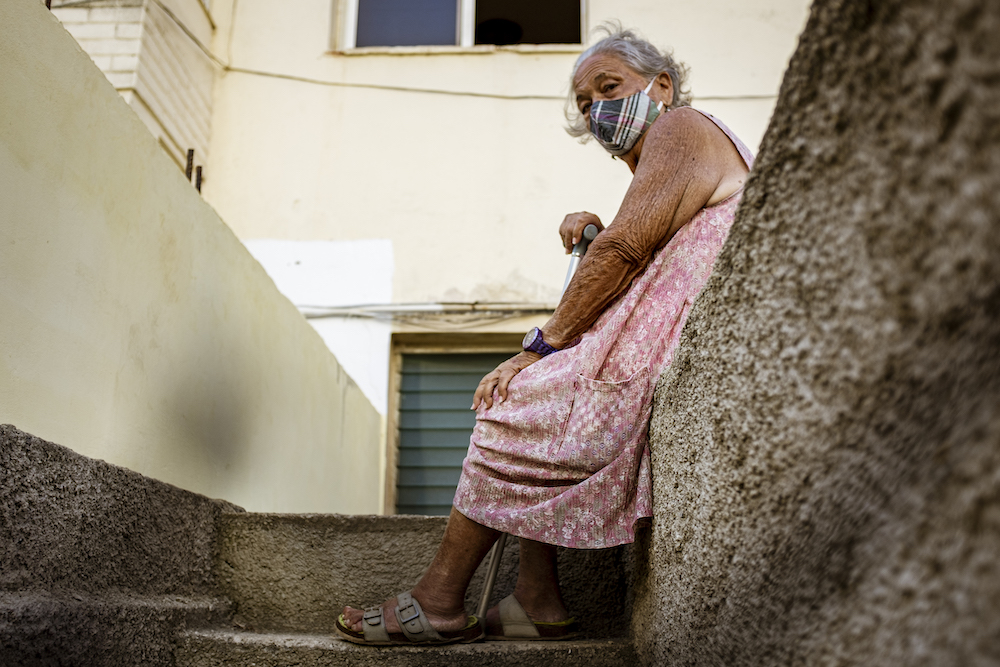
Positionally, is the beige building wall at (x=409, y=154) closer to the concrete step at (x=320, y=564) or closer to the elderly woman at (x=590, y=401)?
the concrete step at (x=320, y=564)

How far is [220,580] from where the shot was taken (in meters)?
2.24

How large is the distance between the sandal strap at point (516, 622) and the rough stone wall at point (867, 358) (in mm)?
772

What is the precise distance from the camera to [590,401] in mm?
1649

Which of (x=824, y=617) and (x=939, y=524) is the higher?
(x=939, y=524)

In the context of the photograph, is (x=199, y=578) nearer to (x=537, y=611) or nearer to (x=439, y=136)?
(x=537, y=611)

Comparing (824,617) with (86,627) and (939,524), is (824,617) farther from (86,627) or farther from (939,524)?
(86,627)

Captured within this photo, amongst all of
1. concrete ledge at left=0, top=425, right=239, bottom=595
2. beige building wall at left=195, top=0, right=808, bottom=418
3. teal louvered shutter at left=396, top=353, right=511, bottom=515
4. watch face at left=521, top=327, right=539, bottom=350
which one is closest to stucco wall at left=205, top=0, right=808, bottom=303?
beige building wall at left=195, top=0, right=808, bottom=418

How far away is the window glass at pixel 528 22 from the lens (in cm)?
639

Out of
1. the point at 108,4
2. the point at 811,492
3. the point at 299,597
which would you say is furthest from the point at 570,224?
the point at 108,4

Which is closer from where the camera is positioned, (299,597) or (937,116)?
(937,116)

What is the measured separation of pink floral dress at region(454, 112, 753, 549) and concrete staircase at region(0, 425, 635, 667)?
311 mm

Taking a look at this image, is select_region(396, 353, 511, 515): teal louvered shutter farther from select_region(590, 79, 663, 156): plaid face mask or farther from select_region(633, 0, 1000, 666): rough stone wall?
select_region(633, 0, 1000, 666): rough stone wall

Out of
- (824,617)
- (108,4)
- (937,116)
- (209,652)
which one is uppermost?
(108,4)

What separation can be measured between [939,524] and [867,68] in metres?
0.41
